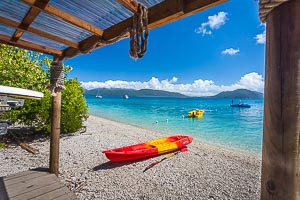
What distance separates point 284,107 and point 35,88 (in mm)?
7648

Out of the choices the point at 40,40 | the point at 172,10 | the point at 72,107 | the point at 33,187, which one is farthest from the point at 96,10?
the point at 72,107

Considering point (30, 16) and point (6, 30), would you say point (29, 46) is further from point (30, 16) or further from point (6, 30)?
point (30, 16)

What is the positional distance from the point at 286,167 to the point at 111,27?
2301 millimetres

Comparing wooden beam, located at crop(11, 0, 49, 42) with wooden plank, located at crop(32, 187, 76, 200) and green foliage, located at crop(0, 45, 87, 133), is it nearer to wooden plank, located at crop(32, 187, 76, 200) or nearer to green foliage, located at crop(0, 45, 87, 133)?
wooden plank, located at crop(32, 187, 76, 200)

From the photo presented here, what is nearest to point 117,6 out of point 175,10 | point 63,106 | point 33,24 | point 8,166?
point 175,10

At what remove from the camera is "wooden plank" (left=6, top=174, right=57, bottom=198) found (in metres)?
2.87

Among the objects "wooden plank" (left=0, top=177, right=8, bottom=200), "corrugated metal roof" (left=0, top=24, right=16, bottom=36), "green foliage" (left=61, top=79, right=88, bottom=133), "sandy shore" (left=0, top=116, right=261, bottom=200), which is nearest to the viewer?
"corrugated metal roof" (left=0, top=24, right=16, bottom=36)

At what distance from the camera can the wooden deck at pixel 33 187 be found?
2795 mm

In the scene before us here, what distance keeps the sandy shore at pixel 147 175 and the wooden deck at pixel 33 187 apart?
556 mm

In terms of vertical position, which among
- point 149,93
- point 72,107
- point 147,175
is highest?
point 149,93

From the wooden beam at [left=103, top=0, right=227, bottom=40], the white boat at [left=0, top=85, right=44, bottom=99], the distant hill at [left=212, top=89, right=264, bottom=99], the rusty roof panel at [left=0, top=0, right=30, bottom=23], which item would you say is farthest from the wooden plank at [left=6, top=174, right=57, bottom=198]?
the distant hill at [left=212, top=89, right=264, bottom=99]

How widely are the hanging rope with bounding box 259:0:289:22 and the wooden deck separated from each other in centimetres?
334

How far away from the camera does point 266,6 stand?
2.46 ft

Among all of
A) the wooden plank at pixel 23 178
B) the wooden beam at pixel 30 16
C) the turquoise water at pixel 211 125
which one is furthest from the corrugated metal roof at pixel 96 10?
the turquoise water at pixel 211 125
